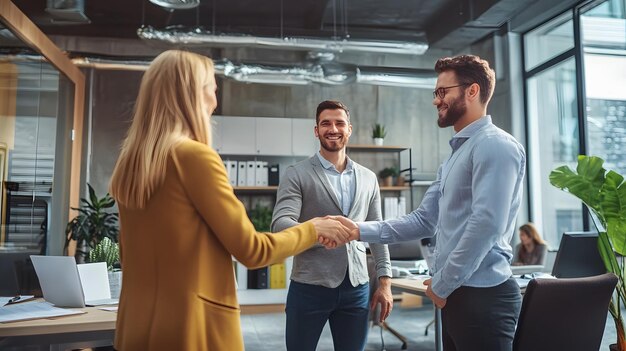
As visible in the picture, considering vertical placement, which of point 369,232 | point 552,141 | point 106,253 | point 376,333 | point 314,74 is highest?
point 314,74

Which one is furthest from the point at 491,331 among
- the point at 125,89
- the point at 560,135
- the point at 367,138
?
the point at 125,89

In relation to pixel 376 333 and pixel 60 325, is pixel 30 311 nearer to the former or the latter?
pixel 60 325

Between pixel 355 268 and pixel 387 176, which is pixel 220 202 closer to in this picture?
pixel 355 268

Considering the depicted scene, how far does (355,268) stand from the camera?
212cm

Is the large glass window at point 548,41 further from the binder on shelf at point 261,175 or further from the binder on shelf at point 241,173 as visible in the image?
the binder on shelf at point 241,173

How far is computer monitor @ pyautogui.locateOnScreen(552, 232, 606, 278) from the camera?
2787 mm

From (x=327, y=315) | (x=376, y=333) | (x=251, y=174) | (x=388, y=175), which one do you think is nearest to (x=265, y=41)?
(x=251, y=174)

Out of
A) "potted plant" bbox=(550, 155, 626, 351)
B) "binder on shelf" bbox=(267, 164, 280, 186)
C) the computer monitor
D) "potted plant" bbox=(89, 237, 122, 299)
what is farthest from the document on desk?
"binder on shelf" bbox=(267, 164, 280, 186)

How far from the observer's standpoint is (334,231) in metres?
1.69

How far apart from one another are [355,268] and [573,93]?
4.98 meters

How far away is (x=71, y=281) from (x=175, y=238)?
1.05 m

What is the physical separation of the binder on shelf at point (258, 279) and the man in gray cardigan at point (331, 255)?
4.16 metres

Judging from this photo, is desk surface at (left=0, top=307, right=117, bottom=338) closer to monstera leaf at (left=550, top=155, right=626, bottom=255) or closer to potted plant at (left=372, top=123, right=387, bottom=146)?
monstera leaf at (left=550, top=155, right=626, bottom=255)

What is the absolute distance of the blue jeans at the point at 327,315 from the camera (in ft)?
6.77
